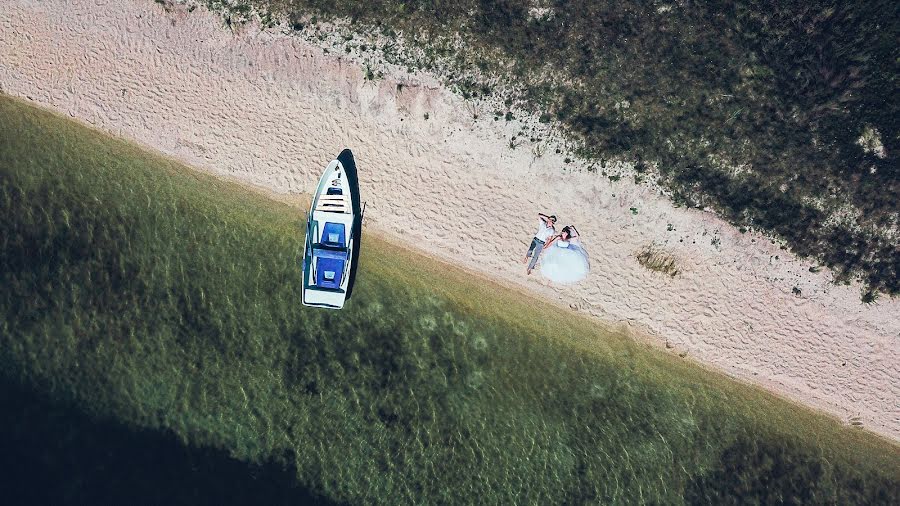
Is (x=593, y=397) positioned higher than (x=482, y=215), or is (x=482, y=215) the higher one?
(x=482, y=215)

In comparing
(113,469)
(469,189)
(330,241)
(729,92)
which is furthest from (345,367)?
(729,92)

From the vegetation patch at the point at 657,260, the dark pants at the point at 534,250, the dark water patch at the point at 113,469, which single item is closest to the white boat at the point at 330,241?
the dark pants at the point at 534,250

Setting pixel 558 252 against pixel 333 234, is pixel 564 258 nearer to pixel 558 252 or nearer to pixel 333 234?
pixel 558 252

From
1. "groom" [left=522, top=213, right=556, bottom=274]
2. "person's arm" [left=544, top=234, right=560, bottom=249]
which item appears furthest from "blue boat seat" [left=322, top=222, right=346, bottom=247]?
"person's arm" [left=544, top=234, right=560, bottom=249]

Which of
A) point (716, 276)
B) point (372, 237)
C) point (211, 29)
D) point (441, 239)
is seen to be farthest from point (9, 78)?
point (716, 276)

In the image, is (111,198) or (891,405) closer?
(891,405)

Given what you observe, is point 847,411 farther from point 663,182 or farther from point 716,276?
point 663,182
